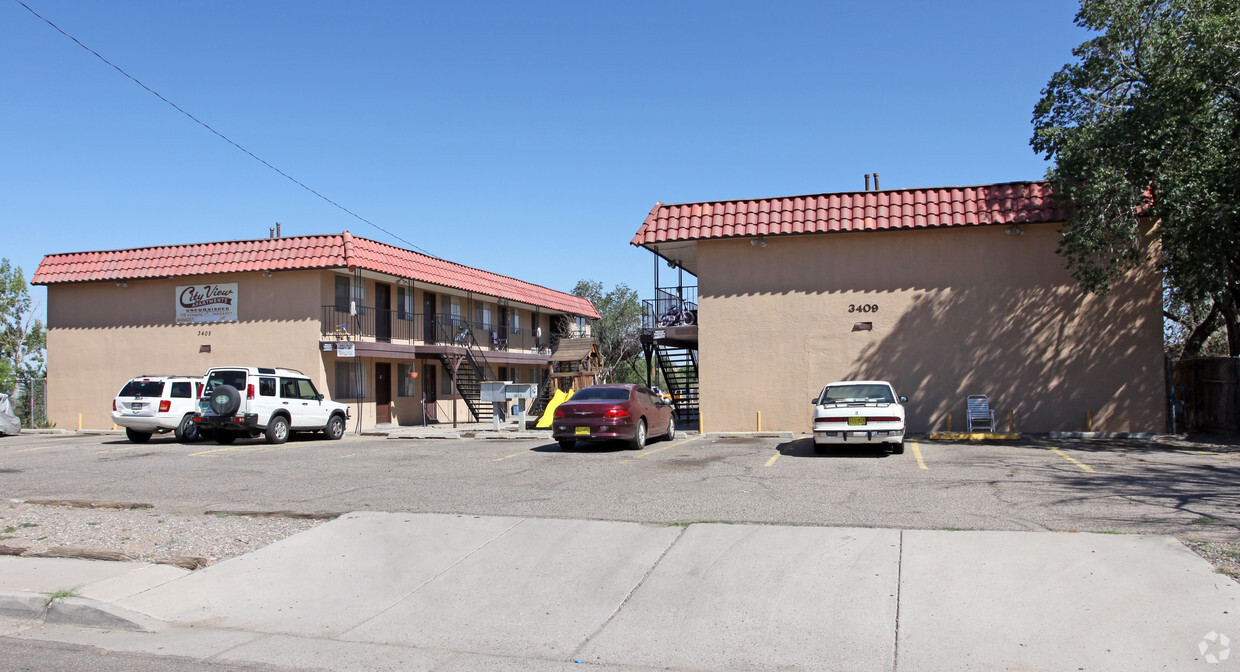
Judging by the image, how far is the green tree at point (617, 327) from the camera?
174 ft

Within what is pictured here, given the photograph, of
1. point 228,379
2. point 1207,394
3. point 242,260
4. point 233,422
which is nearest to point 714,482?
point 233,422

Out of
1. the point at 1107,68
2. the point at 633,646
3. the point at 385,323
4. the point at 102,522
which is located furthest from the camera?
the point at 385,323

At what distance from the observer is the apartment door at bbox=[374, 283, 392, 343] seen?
1189 inches

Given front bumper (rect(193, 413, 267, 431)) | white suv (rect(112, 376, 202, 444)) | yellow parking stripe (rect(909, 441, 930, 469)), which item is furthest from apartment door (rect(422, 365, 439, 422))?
yellow parking stripe (rect(909, 441, 930, 469))

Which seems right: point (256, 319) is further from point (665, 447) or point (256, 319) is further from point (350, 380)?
point (665, 447)

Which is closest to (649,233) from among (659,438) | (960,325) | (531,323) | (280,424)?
(659,438)

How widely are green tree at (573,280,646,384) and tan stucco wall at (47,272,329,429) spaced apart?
84.9 ft

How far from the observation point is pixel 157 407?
21.0m

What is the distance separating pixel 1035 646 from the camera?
5750 millimetres

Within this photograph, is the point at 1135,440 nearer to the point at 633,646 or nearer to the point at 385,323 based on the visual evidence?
the point at 633,646

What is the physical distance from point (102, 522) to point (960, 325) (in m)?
17.5

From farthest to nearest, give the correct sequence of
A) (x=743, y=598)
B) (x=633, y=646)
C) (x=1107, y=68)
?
(x=1107, y=68)
(x=743, y=598)
(x=633, y=646)

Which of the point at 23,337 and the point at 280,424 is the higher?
the point at 23,337

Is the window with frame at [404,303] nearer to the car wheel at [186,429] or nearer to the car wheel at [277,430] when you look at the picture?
the car wheel at [277,430]
